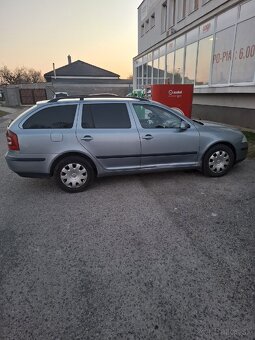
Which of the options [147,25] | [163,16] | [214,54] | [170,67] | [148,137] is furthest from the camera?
[147,25]

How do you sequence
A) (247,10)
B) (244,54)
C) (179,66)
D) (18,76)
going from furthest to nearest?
1. (18,76)
2. (179,66)
3. (244,54)
4. (247,10)

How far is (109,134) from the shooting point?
14.6 feet

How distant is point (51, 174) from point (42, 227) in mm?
1247

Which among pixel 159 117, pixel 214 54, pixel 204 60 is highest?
pixel 214 54

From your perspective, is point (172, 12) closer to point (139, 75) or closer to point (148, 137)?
point (139, 75)

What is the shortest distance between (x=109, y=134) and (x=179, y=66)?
515 inches

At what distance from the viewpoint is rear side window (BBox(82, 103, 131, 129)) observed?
14.6 ft

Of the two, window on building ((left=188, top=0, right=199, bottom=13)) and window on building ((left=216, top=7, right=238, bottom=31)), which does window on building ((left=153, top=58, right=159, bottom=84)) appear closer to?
window on building ((left=188, top=0, right=199, bottom=13))

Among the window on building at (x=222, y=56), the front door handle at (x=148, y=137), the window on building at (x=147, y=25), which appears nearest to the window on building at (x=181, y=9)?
the window on building at (x=222, y=56)

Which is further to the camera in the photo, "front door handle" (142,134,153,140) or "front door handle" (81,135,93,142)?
"front door handle" (142,134,153,140)

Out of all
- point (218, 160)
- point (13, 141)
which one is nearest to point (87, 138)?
point (13, 141)

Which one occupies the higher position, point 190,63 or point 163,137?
point 190,63

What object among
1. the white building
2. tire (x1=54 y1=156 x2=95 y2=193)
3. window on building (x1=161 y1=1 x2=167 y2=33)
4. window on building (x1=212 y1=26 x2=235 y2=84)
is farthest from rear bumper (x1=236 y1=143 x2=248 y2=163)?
window on building (x1=161 y1=1 x2=167 y2=33)

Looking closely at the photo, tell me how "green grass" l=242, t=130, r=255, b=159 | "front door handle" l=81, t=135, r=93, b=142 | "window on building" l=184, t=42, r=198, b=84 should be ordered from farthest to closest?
"window on building" l=184, t=42, r=198, b=84 < "green grass" l=242, t=130, r=255, b=159 < "front door handle" l=81, t=135, r=93, b=142
